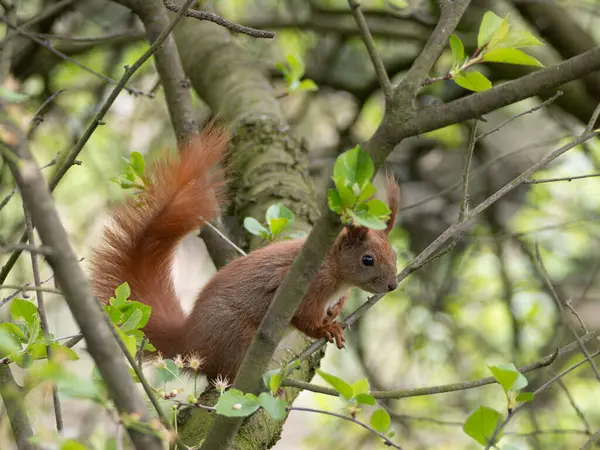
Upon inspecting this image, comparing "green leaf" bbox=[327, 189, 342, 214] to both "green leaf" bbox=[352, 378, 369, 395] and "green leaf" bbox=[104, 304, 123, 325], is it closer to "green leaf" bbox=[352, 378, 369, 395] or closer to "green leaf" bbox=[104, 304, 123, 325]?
"green leaf" bbox=[352, 378, 369, 395]

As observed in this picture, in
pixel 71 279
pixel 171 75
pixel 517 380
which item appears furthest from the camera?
pixel 171 75

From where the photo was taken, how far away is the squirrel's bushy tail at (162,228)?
168 cm

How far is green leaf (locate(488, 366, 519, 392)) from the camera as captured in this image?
98 cm

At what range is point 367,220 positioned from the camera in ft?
3.04

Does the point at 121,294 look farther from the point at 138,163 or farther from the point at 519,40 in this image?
the point at 519,40

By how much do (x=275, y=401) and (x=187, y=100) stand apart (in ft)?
4.66

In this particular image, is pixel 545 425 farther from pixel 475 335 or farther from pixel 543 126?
pixel 543 126

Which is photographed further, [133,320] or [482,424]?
[133,320]

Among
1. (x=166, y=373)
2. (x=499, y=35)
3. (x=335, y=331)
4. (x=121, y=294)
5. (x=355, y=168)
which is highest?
(x=499, y=35)

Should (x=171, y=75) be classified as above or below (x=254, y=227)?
above

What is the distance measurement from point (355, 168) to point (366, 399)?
11.4 inches

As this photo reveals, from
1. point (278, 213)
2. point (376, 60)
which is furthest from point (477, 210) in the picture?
point (278, 213)

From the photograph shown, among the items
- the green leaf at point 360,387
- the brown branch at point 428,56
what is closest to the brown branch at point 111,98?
the brown branch at point 428,56

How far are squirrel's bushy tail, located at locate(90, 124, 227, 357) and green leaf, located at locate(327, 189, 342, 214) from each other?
759 mm
